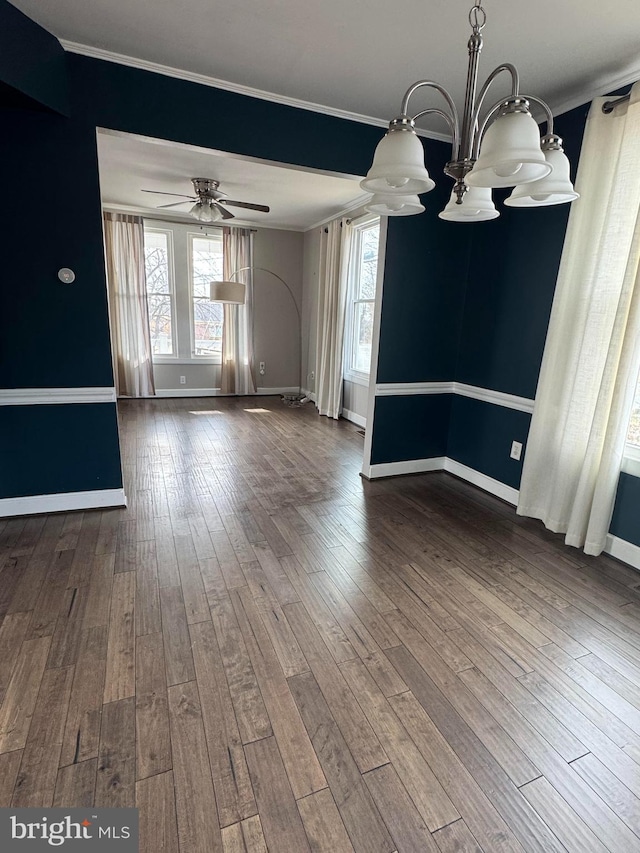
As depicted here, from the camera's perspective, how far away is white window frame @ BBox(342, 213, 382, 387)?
5305 mm

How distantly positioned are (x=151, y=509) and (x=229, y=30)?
278 centimetres

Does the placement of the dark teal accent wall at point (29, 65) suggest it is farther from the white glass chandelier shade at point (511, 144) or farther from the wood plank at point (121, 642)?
the wood plank at point (121, 642)

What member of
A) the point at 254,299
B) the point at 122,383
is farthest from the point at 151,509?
the point at 254,299

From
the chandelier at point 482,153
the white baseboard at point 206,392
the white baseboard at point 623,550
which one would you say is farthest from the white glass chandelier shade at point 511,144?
the white baseboard at point 206,392

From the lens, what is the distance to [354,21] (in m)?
2.03

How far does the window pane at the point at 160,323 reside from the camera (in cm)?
654

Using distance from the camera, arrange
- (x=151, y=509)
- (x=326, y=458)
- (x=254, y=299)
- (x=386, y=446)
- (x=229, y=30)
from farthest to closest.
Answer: (x=254, y=299) < (x=326, y=458) < (x=386, y=446) < (x=151, y=509) < (x=229, y=30)

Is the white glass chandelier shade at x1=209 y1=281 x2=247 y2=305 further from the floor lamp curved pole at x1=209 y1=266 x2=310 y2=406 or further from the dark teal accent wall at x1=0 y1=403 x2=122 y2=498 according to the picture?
the dark teal accent wall at x1=0 y1=403 x2=122 y2=498

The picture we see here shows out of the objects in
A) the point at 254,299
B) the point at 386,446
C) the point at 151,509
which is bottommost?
the point at 151,509

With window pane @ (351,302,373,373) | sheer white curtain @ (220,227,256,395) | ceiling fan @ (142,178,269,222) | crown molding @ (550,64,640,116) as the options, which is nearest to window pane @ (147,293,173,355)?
sheer white curtain @ (220,227,256,395)

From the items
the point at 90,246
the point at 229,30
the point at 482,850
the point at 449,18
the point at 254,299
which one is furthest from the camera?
the point at 254,299

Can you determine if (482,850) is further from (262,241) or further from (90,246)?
(262,241)

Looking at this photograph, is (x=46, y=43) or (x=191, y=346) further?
(x=191, y=346)

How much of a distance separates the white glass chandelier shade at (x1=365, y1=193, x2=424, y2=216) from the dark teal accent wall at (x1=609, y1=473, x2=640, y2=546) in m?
1.97
